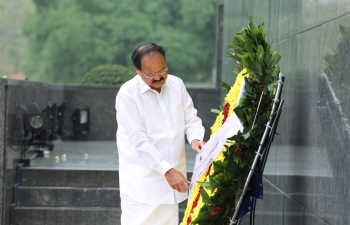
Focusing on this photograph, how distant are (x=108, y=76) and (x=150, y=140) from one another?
11854mm

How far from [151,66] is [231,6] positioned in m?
7.29

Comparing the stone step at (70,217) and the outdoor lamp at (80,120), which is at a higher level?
the outdoor lamp at (80,120)

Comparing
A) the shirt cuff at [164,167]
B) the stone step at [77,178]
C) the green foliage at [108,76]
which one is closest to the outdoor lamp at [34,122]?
the stone step at [77,178]

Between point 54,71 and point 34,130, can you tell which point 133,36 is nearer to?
point 54,71

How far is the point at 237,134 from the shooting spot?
436 centimetres

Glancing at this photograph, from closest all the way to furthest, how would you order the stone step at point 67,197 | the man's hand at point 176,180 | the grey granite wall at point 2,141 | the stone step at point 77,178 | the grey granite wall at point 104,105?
1. the man's hand at point 176,180
2. the grey granite wall at point 2,141
3. the stone step at point 67,197
4. the stone step at point 77,178
5. the grey granite wall at point 104,105

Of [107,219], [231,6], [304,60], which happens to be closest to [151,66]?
[304,60]

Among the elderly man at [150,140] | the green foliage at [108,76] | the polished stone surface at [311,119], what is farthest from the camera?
the green foliage at [108,76]

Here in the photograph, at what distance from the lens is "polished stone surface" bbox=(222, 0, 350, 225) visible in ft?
13.3

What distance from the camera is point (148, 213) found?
5578 mm

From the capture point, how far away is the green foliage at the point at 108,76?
17250 mm

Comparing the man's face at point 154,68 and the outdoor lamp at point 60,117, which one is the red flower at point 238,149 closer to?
the man's face at point 154,68

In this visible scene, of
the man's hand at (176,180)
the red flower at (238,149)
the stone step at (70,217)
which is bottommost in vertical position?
the stone step at (70,217)

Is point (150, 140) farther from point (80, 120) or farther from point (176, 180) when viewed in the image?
point (80, 120)
